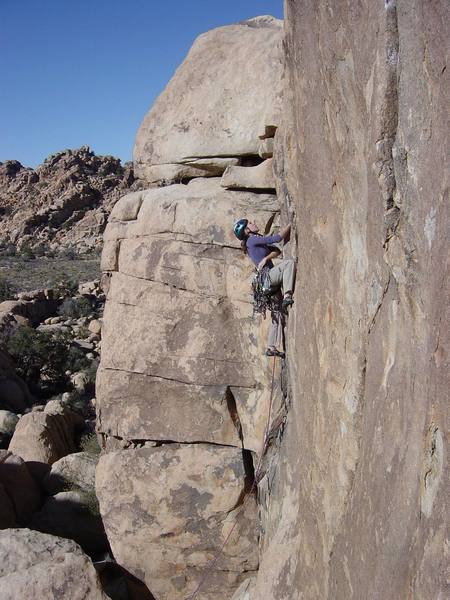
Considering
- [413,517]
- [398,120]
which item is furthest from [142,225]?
[413,517]

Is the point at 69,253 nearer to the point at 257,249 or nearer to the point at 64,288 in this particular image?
the point at 64,288

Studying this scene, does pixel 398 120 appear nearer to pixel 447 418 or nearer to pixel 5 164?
pixel 447 418

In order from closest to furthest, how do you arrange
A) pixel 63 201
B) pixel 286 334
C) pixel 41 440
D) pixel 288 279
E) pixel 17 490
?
pixel 288 279 < pixel 286 334 < pixel 17 490 < pixel 41 440 < pixel 63 201

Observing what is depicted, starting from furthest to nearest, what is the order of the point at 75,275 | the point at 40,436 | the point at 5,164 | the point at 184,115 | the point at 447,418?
the point at 5,164 → the point at 75,275 → the point at 40,436 → the point at 184,115 → the point at 447,418

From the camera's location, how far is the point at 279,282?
571 cm

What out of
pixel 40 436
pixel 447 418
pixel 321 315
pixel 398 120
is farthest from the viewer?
pixel 40 436

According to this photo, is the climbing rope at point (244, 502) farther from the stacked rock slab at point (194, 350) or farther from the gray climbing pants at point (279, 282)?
the gray climbing pants at point (279, 282)

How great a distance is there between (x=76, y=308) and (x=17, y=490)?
19505 millimetres

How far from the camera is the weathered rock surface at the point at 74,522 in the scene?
9.67 m

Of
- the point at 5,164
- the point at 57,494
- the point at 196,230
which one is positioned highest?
the point at 5,164

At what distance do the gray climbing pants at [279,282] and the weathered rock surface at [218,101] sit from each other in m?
1.95

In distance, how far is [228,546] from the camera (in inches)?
279

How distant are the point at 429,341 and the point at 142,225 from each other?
5555 millimetres

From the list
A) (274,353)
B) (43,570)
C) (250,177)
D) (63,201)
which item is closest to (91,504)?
(43,570)
